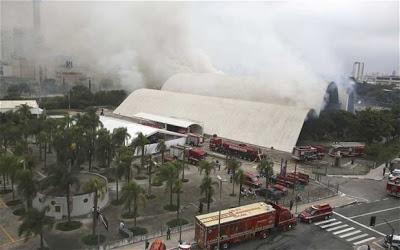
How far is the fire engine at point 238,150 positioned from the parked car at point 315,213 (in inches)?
745

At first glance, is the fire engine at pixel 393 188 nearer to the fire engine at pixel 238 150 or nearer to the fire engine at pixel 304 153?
the fire engine at pixel 304 153

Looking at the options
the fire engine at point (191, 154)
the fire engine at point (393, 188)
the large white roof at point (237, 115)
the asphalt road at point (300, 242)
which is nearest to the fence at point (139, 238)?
the asphalt road at point (300, 242)

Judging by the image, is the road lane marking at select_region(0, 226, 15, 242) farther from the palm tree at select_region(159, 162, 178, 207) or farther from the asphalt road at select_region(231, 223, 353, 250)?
the asphalt road at select_region(231, 223, 353, 250)

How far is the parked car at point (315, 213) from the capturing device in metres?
32.1

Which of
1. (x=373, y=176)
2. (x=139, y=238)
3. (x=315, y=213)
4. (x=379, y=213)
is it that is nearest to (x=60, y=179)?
(x=139, y=238)

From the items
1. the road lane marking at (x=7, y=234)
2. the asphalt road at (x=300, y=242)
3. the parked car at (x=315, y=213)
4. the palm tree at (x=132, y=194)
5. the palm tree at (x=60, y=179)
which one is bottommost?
the road lane marking at (x=7, y=234)

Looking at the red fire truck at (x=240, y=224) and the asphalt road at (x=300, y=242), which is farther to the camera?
the asphalt road at (x=300, y=242)

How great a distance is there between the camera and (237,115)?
67312mm

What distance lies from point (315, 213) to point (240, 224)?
27.4ft

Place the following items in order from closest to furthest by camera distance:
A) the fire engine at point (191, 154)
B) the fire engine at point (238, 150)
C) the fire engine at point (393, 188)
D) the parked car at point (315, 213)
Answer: the parked car at point (315, 213), the fire engine at point (393, 188), the fire engine at point (191, 154), the fire engine at point (238, 150)

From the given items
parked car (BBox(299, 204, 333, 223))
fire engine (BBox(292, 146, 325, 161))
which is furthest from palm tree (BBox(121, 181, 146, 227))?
fire engine (BBox(292, 146, 325, 161))

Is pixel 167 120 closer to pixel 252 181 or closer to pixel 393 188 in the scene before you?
pixel 252 181

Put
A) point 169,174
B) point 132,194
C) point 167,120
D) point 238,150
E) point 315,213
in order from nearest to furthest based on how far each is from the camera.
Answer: point 132,194, point 315,213, point 169,174, point 238,150, point 167,120

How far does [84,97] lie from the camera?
103m
